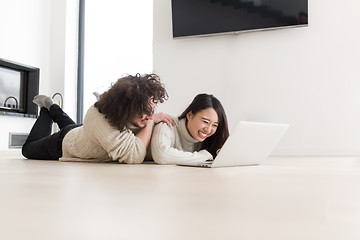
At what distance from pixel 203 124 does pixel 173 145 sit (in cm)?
19

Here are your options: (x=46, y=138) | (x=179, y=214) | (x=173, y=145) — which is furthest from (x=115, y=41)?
(x=179, y=214)

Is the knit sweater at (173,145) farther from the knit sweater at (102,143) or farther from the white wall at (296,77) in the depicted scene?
the white wall at (296,77)

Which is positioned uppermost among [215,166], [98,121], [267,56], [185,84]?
[267,56]

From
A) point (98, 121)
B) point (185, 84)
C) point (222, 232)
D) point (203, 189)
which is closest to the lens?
point (222, 232)

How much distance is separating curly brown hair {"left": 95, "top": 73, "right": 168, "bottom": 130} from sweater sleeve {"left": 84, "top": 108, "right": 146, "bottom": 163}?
0.03m

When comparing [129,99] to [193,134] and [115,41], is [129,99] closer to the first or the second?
[193,134]

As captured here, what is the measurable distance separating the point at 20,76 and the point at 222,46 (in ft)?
8.47

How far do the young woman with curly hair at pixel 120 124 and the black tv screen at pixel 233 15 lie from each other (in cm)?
201

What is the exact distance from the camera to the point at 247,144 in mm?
1482

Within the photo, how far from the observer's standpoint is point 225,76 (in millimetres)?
3602

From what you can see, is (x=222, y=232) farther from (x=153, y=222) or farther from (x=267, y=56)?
(x=267, y=56)

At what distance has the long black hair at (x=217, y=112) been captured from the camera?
177cm

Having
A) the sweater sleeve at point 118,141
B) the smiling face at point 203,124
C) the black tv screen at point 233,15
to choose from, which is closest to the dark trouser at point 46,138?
the sweater sleeve at point 118,141

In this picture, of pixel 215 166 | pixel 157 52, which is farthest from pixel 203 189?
pixel 157 52
